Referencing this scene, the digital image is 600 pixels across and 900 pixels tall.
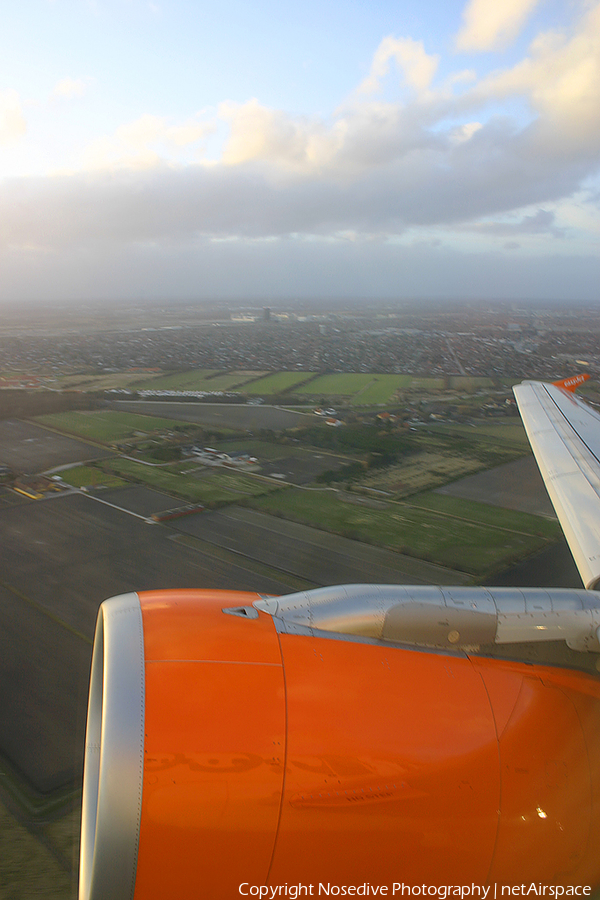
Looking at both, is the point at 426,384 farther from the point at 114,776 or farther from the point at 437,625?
the point at 114,776

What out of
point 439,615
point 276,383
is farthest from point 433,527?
point 276,383

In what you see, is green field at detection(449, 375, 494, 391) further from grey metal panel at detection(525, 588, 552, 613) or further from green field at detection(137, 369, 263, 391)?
grey metal panel at detection(525, 588, 552, 613)

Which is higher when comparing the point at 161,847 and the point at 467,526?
the point at 161,847

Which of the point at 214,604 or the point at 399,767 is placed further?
the point at 214,604

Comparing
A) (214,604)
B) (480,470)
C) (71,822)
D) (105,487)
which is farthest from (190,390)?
(214,604)

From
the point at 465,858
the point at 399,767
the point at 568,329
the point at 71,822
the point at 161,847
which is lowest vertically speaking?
the point at 71,822

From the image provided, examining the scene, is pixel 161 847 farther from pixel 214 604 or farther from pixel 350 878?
pixel 214 604

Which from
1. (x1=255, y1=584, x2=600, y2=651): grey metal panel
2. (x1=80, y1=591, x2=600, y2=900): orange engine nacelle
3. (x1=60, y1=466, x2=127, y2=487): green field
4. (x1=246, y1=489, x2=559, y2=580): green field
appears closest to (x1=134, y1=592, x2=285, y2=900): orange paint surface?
(x1=80, y1=591, x2=600, y2=900): orange engine nacelle

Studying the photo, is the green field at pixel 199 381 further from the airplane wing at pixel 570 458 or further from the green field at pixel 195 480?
the airplane wing at pixel 570 458

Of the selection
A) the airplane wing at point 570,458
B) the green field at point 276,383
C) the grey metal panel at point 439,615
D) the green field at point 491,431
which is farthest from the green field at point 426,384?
the grey metal panel at point 439,615
